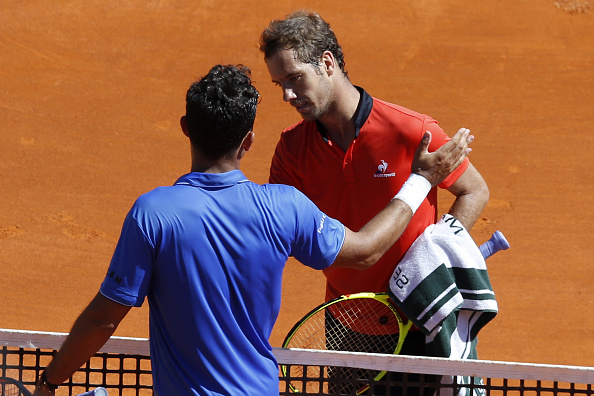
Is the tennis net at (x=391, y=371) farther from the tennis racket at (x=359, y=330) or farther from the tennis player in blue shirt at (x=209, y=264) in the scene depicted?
the tennis player in blue shirt at (x=209, y=264)

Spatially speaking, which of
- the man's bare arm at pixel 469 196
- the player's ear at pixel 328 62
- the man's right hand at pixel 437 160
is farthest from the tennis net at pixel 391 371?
the player's ear at pixel 328 62

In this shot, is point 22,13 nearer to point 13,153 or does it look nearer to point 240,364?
point 13,153

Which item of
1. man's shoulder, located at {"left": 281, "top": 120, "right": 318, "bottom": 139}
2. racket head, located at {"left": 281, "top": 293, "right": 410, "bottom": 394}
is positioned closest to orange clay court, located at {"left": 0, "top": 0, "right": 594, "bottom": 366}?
racket head, located at {"left": 281, "top": 293, "right": 410, "bottom": 394}

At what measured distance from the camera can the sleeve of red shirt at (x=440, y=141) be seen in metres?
3.45

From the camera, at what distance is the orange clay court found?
8289 millimetres

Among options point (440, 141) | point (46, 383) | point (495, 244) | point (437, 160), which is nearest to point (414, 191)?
point (437, 160)

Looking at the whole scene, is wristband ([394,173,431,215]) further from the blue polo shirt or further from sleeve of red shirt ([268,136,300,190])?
sleeve of red shirt ([268,136,300,190])

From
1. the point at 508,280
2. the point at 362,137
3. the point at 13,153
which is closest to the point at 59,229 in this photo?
the point at 13,153

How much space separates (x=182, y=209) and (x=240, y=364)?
52cm

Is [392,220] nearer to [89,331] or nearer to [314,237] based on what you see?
[314,237]

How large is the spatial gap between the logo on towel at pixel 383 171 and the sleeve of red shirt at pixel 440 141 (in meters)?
0.22

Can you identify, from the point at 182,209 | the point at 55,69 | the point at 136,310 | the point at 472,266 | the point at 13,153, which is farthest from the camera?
the point at 55,69

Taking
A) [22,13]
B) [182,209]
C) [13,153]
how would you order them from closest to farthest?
1. [182,209]
2. [13,153]
3. [22,13]

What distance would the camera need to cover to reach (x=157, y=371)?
8.35 feet
